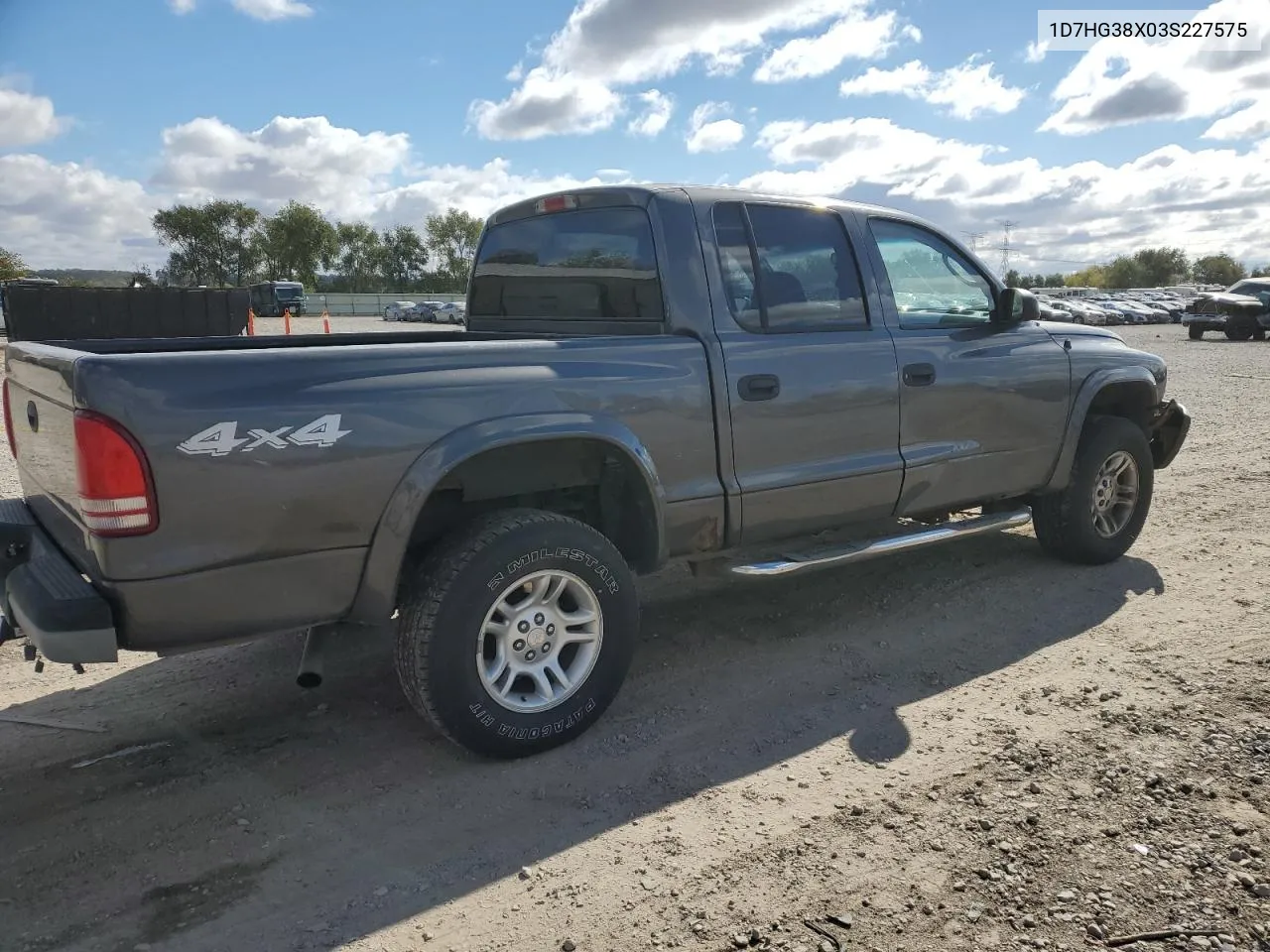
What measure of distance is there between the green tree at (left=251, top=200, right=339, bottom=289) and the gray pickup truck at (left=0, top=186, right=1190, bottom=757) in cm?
8238

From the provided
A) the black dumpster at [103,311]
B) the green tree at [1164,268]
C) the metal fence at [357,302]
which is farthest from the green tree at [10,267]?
the green tree at [1164,268]

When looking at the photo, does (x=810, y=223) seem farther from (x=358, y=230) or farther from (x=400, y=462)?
(x=358, y=230)

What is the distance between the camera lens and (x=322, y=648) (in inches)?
129

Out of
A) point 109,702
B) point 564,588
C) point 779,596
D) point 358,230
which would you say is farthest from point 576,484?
point 358,230

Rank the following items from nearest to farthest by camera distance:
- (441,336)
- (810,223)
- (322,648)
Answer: (322,648) → (810,223) → (441,336)

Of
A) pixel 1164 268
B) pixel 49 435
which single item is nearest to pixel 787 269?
pixel 49 435

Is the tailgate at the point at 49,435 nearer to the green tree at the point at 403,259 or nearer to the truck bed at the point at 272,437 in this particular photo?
the truck bed at the point at 272,437

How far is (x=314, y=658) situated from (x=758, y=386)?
1951 mm

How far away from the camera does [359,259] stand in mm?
91062

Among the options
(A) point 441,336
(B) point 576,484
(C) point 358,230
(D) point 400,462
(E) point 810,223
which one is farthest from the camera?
(C) point 358,230

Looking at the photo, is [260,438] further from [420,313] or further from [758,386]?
[420,313]

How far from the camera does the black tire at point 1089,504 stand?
517cm

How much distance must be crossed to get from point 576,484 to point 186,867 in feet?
5.92

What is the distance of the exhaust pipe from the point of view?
3195 millimetres
